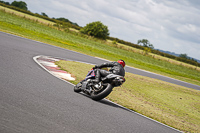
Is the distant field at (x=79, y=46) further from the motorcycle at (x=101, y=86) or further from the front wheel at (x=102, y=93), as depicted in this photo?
the front wheel at (x=102, y=93)

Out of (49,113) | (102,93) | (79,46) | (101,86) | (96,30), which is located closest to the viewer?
(49,113)

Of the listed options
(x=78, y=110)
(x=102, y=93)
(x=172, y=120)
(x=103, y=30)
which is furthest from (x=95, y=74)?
(x=103, y=30)

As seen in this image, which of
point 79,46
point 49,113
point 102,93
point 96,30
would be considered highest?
point 96,30

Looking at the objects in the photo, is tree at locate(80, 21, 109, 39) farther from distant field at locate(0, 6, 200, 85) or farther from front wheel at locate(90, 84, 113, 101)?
front wheel at locate(90, 84, 113, 101)

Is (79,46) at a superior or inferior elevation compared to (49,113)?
superior

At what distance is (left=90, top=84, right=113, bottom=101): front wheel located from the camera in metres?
6.70

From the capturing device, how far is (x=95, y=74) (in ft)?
24.5

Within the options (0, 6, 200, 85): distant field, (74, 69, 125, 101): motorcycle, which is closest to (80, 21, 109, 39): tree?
(0, 6, 200, 85): distant field

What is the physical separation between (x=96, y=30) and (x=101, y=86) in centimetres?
7152

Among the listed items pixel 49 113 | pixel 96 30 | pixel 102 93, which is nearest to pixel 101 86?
pixel 102 93

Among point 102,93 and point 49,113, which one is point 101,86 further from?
point 49,113

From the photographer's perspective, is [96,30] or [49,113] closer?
[49,113]

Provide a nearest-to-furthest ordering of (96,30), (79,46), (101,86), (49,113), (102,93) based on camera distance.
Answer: (49,113), (102,93), (101,86), (79,46), (96,30)

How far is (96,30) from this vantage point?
77250 mm
